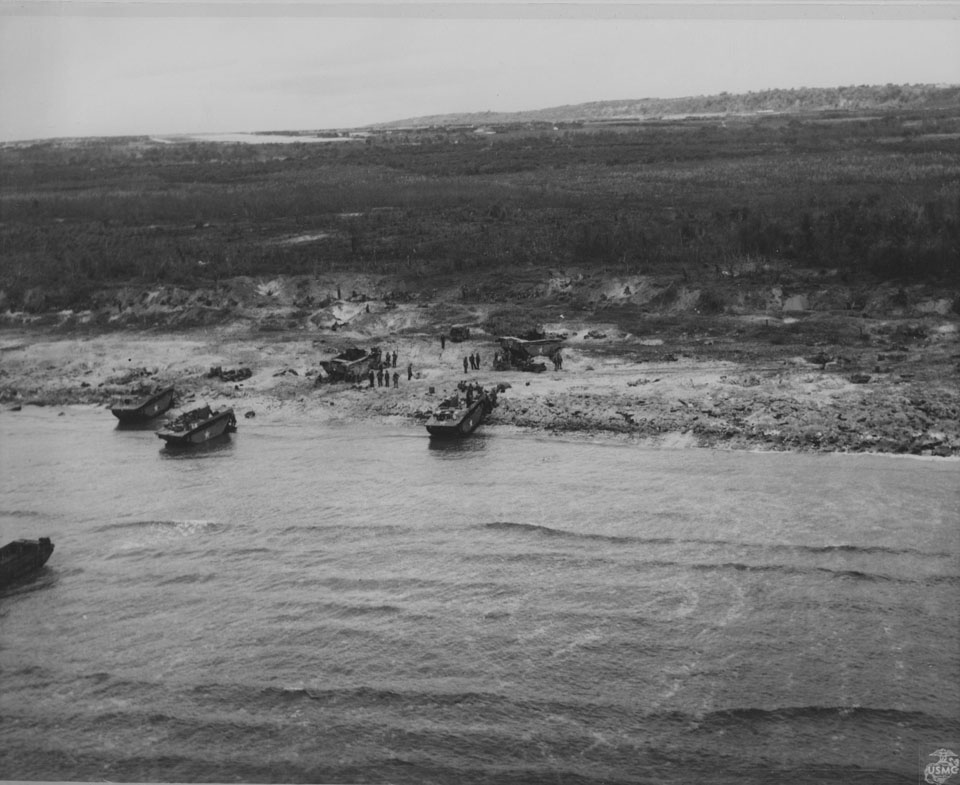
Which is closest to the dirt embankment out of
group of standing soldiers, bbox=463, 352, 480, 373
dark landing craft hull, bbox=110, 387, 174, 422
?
group of standing soldiers, bbox=463, 352, 480, 373

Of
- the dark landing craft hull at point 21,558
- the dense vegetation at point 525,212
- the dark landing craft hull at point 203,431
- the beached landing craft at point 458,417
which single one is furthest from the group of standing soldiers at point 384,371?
the dark landing craft hull at point 21,558

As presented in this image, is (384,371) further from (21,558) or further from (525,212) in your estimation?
(525,212)

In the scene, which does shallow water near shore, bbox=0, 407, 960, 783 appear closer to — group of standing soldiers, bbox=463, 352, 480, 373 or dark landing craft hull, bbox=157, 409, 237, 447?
dark landing craft hull, bbox=157, 409, 237, 447

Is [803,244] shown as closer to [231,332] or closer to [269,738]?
[231,332]

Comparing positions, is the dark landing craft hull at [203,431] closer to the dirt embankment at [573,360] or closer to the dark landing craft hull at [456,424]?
the dirt embankment at [573,360]

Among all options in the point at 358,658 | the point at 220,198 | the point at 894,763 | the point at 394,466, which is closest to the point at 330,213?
the point at 220,198

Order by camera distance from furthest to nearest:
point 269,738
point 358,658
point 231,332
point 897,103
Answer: point 897,103
point 231,332
point 358,658
point 269,738
